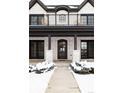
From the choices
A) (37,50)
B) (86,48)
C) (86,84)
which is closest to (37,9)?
(37,50)

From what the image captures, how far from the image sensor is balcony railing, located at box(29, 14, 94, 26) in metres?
23.9

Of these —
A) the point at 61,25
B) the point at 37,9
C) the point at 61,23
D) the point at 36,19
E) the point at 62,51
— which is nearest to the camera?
the point at 61,25

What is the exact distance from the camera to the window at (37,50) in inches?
997

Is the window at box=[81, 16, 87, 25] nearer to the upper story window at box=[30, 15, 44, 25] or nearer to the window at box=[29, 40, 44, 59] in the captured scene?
the upper story window at box=[30, 15, 44, 25]

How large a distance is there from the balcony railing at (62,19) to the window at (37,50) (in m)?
1.96

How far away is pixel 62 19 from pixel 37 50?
159 inches

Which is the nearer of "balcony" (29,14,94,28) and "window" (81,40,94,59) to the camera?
"balcony" (29,14,94,28)

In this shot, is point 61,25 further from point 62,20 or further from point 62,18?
point 62,18

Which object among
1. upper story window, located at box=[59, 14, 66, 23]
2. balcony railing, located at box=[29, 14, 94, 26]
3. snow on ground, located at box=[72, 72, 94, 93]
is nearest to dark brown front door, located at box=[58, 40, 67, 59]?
balcony railing, located at box=[29, 14, 94, 26]

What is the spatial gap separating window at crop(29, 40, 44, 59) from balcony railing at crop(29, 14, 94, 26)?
1.96 m

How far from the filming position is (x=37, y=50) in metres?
25.4

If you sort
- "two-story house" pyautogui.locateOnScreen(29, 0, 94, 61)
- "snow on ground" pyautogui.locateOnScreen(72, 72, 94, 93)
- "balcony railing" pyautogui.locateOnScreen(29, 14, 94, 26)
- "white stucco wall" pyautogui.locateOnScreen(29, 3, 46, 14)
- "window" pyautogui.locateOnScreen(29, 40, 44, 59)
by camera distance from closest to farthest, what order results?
"snow on ground" pyautogui.locateOnScreen(72, 72, 94, 93)
"balcony railing" pyautogui.locateOnScreen(29, 14, 94, 26)
"two-story house" pyautogui.locateOnScreen(29, 0, 94, 61)
"white stucco wall" pyautogui.locateOnScreen(29, 3, 46, 14)
"window" pyautogui.locateOnScreen(29, 40, 44, 59)
